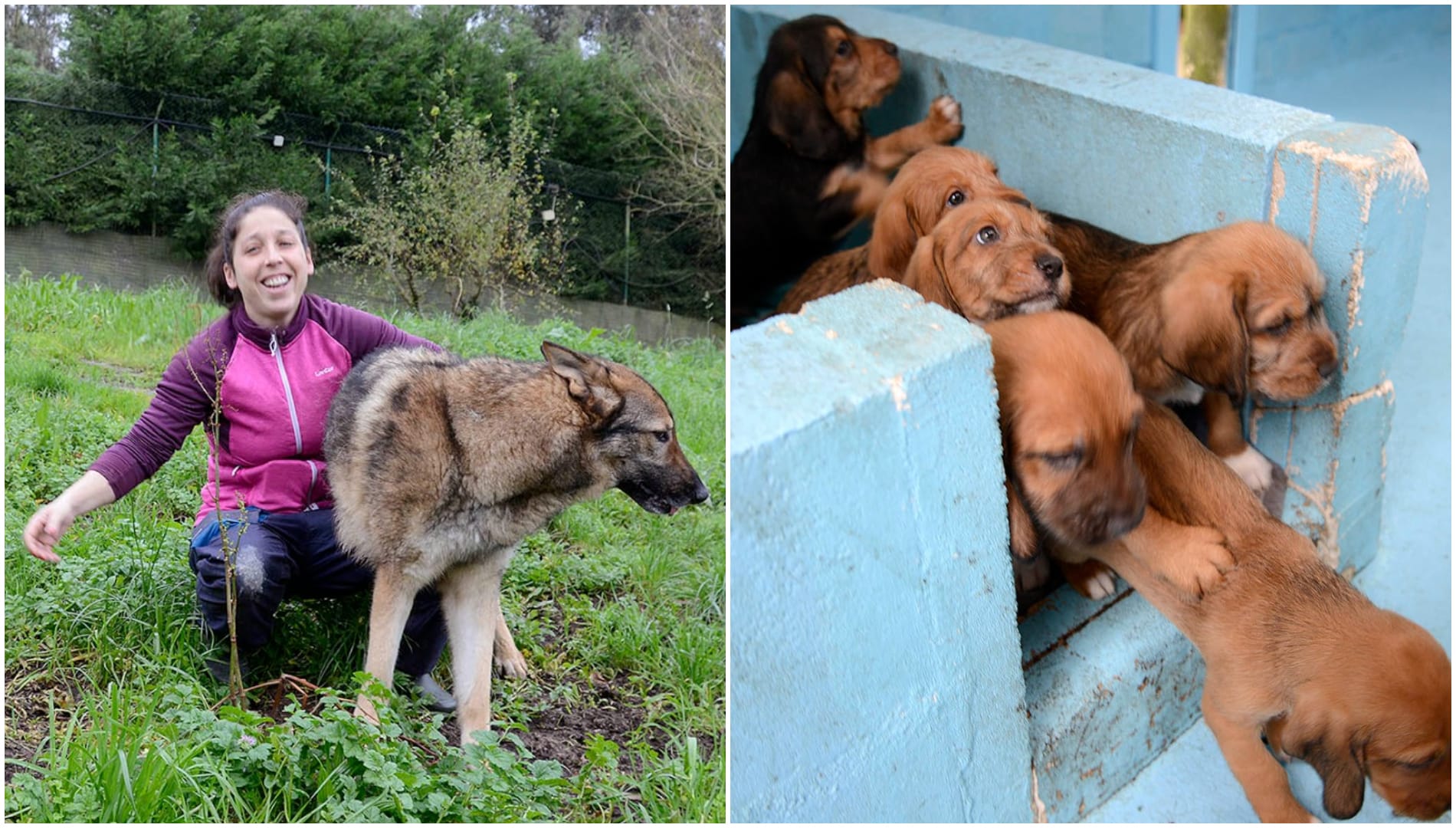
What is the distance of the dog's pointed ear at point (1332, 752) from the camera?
2.88m

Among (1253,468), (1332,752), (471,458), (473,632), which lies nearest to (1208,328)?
(1253,468)

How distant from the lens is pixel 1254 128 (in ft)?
11.8

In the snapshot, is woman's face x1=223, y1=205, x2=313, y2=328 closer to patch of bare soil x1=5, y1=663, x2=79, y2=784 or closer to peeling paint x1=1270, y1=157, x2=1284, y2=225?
patch of bare soil x1=5, y1=663, x2=79, y2=784

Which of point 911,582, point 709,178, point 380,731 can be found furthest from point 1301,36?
point 380,731

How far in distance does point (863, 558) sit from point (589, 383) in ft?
3.21

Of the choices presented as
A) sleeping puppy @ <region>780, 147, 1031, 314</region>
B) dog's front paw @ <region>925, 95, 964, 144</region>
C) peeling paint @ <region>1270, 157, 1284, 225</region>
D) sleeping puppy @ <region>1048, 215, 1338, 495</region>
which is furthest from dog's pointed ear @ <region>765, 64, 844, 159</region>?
peeling paint @ <region>1270, 157, 1284, 225</region>

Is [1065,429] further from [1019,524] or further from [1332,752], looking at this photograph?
[1332,752]

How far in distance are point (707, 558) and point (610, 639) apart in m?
0.35

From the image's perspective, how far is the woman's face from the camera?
3.12 m

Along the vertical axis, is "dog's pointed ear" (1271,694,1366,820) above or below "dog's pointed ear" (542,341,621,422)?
below

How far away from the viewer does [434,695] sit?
3451 mm

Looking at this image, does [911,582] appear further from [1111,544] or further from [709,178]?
A: [709,178]

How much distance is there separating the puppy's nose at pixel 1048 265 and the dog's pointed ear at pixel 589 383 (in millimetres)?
1108

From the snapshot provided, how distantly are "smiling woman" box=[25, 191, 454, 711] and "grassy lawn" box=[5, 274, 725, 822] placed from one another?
0.10 meters
